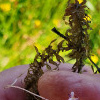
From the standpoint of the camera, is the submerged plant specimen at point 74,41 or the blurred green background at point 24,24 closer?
the submerged plant specimen at point 74,41

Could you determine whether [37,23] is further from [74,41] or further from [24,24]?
[74,41]

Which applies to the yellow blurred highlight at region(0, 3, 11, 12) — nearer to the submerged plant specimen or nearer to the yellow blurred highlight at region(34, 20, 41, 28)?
the yellow blurred highlight at region(34, 20, 41, 28)

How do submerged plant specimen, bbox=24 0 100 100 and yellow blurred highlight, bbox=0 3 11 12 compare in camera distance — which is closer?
submerged plant specimen, bbox=24 0 100 100

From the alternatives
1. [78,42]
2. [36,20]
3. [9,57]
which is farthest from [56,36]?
[36,20]

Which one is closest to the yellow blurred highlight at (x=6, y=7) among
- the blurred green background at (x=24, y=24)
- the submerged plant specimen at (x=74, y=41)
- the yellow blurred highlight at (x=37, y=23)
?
the blurred green background at (x=24, y=24)

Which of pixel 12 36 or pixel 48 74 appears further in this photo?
pixel 12 36

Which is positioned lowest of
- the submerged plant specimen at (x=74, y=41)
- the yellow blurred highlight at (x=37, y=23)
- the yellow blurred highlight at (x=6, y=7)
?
the submerged plant specimen at (x=74, y=41)

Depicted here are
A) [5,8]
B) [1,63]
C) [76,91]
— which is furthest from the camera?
[5,8]

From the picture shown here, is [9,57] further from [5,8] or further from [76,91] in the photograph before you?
[76,91]

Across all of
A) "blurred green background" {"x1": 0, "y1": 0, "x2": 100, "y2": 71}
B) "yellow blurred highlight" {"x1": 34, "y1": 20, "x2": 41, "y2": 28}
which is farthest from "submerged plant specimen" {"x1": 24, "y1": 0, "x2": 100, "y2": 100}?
"yellow blurred highlight" {"x1": 34, "y1": 20, "x2": 41, "y2": 28}

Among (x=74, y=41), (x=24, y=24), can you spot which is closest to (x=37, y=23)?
(x=24, y=24)

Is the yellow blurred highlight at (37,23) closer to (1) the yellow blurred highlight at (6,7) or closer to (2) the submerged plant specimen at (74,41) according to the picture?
(1) the yellow blurred highlight at (6,7)
